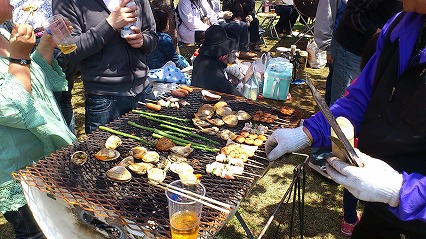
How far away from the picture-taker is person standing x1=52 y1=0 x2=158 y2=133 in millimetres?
2822

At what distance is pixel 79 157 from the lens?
7.13 feet

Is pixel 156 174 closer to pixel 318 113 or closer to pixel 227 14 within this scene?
pixel 318 113

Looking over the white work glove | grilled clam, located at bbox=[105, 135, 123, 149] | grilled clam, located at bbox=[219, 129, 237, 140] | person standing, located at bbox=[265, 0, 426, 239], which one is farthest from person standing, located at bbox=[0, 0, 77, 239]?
person standing, located at bbox=[265, 0, 426, 239]

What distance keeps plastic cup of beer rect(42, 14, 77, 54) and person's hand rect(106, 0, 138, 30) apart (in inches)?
15.1

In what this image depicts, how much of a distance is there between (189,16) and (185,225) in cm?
654

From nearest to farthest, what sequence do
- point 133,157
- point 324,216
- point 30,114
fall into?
point 30,114 → point 133,157 → point 324,216

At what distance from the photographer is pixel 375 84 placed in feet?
6.33

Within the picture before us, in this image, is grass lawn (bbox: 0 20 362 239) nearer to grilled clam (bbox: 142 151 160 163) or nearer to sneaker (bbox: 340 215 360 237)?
sneaker (bbox: 340 215 360 237)

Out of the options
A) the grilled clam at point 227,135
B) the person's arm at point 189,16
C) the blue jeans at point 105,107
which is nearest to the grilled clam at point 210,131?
the grilled clam at point 227,135

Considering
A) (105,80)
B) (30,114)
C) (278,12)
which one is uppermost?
(30,114)

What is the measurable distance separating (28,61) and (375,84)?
206cm

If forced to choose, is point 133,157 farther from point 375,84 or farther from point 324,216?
point 324,216

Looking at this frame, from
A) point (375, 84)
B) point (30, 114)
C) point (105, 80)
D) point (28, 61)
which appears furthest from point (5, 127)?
point (375, 84)

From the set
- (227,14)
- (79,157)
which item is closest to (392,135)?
(79,157)
